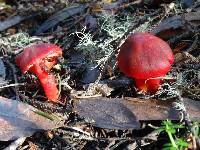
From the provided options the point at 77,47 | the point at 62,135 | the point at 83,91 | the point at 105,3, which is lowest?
the point at 62,135

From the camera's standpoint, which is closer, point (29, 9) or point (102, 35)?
point (102, 35)

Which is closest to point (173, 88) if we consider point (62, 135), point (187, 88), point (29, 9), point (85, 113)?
point (187, 88)

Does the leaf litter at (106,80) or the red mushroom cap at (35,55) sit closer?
the leaf litter at (106,80)

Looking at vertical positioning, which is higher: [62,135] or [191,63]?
[191,63]

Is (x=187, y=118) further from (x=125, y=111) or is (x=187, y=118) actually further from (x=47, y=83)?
(x=47, y=83)

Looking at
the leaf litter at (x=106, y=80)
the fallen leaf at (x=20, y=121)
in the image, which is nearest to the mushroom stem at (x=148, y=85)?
the leaf litter at (x=106, y=80)

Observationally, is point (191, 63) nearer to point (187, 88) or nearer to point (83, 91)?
point (187, 88)

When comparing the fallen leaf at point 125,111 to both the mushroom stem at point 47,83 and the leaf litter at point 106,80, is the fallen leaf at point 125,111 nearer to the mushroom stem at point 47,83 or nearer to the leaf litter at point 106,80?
the leaf litter at point 106,80
